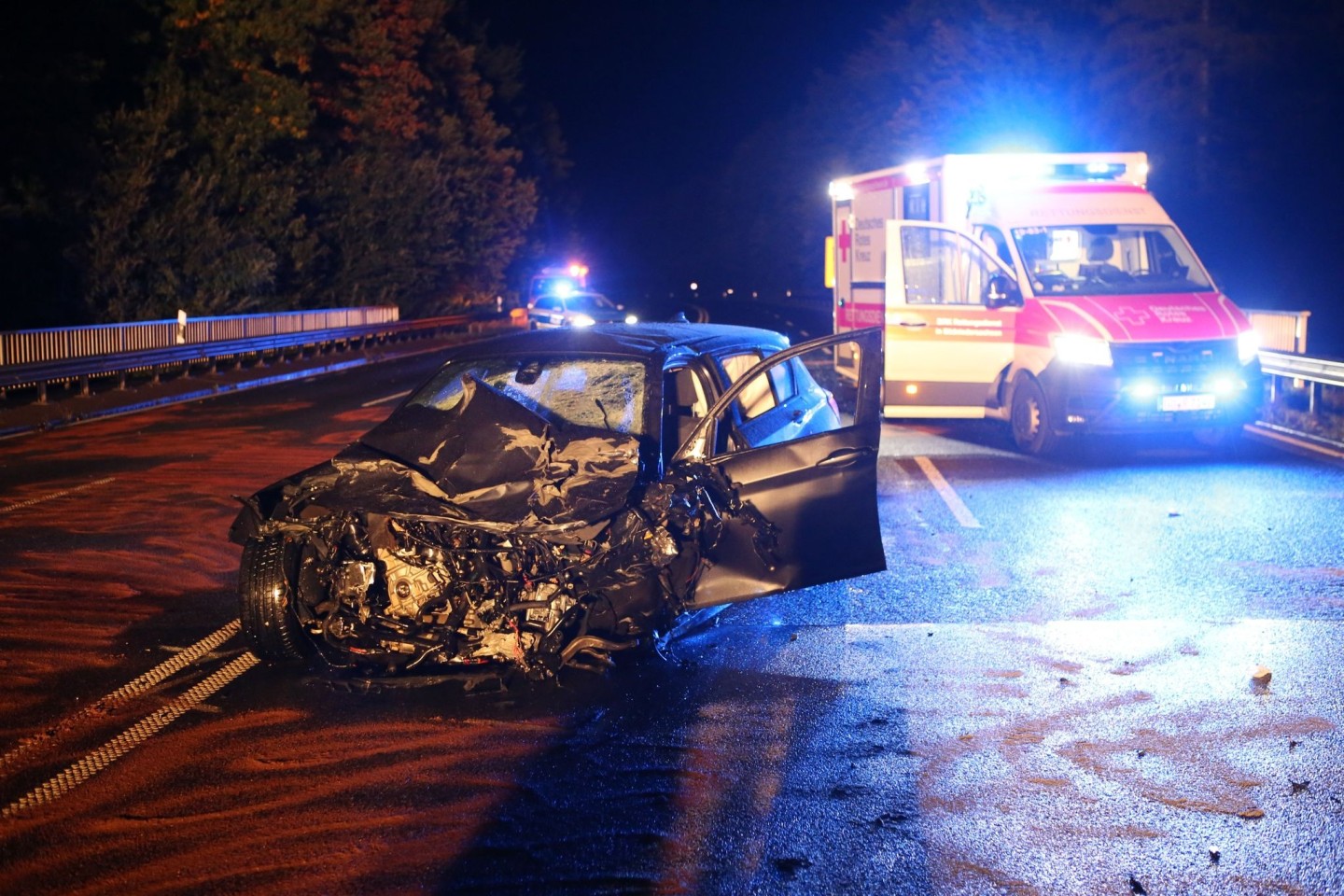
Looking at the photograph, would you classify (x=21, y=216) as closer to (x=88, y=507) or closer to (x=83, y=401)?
(x=83, y=401)

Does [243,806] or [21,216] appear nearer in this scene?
[243,806]

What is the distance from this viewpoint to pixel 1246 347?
13.7m

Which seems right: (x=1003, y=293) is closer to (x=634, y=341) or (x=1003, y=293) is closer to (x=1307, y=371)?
(x=1307, y=371)

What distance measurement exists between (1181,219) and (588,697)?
39.8m

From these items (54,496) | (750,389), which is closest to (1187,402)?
(750,389)

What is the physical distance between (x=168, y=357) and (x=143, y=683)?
19325 millimetres

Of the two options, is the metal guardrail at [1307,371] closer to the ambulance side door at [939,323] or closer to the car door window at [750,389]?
the ambulance side door at [939,323]

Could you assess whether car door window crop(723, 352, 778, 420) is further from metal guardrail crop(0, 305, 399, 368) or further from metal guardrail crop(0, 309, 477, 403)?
metal guardrail crop(0, 305, 399, 368)

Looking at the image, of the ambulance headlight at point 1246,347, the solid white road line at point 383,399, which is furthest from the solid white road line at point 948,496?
the solid white road line at point 383,399

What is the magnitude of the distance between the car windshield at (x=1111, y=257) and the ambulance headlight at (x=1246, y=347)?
83 centimetres

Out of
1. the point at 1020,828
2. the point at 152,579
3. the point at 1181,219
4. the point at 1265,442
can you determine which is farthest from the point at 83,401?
the point at 1181,219

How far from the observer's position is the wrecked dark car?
638cm

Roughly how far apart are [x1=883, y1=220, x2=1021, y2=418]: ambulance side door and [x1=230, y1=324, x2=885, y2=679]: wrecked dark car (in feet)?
24.4

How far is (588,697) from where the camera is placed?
21.0ft
